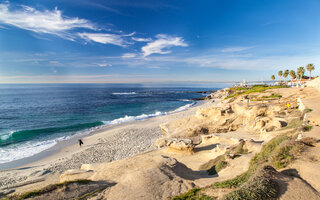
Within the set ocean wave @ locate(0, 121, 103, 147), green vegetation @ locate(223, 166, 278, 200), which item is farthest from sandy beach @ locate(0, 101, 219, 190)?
green vegetation @ locate(223, 166, 278, 200)

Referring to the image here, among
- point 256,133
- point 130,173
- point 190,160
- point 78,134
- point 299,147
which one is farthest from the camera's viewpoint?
point 78,134

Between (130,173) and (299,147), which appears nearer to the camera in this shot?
(299,147)

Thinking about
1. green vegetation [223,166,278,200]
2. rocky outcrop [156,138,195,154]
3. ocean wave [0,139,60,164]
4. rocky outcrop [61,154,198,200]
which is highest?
green vegetation [223,166,278,200]

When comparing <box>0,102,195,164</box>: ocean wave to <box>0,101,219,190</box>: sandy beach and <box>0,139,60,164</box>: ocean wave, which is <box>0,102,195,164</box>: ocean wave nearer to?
<box>0,139,60,164</box>: ocean wave

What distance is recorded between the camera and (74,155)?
18953 mm

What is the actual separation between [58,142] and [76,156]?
25.5 ft

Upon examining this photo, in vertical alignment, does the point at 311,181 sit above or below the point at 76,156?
above

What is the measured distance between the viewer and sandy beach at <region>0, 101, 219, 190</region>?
46.2 feet

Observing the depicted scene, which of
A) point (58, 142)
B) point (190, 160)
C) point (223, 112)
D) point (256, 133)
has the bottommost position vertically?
point (58, 142)

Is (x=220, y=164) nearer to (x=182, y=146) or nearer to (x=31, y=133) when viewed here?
(x=182, y=146)

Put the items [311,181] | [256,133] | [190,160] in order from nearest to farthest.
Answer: [311,181] → [190,160] → [256,133]

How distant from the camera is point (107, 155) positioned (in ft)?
61.2

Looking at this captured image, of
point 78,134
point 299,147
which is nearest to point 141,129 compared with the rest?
point 78,134

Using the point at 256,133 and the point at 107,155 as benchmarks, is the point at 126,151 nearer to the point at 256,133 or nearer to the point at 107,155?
the point at 107,155
